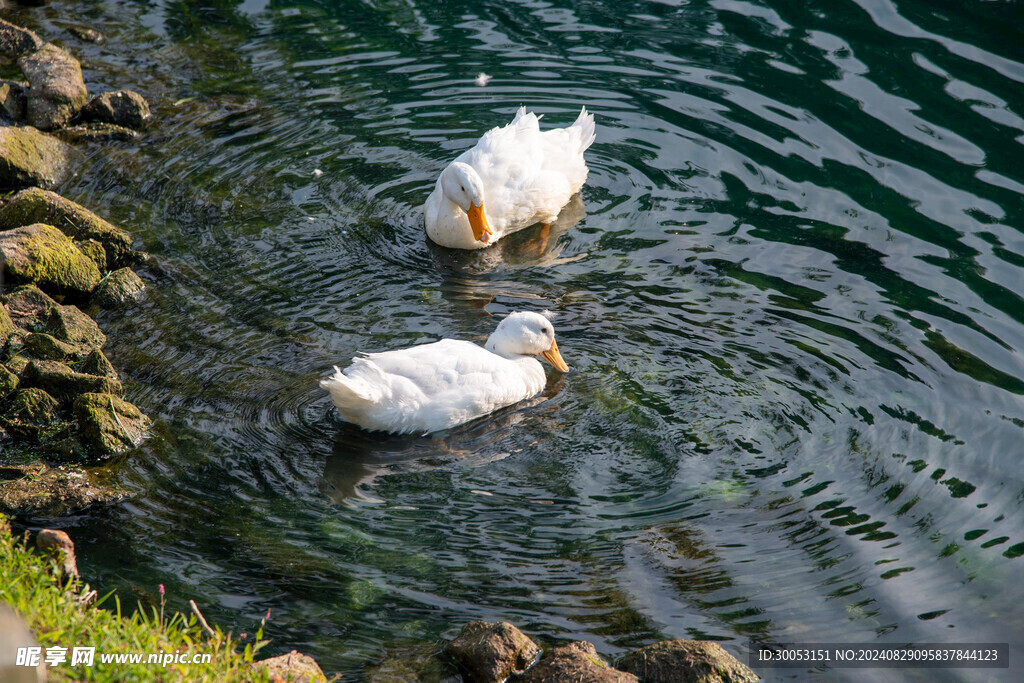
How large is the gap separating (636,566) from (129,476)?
291cm

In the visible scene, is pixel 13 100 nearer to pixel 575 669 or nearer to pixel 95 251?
pixel 95 251

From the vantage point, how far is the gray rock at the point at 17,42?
438 inches

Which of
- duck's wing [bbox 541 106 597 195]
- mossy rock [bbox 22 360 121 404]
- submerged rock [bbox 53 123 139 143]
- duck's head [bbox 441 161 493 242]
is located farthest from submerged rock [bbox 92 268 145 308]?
duck's wing [bbox 541 106 597 195]

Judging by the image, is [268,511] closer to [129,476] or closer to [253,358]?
[129,476]

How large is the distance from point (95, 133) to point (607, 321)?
6.04 metres

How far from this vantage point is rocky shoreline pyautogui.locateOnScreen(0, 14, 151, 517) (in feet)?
17.9

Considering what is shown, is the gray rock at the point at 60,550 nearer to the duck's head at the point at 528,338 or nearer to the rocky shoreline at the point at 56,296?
the rocky shoreline at the point at 56,296

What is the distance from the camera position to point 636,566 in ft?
16.0

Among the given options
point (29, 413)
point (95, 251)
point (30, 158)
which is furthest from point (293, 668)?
point (30, 158)

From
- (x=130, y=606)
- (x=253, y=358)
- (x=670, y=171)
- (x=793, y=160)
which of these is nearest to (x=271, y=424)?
(x=253, y=358)

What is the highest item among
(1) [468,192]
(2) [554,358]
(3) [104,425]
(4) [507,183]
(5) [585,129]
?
(5) [585,129]

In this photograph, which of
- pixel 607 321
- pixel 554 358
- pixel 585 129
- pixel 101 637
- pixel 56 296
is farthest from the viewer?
pixel 585 129

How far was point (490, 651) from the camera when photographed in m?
4.18

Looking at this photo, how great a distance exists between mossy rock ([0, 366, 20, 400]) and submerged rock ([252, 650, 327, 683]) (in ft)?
9.43
